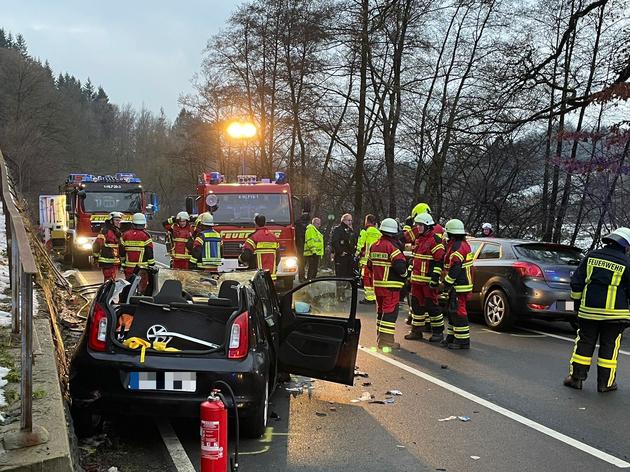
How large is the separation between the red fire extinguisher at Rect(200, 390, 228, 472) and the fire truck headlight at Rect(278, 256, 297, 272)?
955cm

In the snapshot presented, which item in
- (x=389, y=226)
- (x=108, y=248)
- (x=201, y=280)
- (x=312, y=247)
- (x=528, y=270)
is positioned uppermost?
(x=389, y=226)

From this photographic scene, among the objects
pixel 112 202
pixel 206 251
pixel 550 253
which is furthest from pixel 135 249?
pixel 112 202

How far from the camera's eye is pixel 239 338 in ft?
14.6

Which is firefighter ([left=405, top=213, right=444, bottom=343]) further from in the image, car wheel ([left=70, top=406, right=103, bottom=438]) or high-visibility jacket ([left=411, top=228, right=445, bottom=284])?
car wheel ([left=70, top=406, right=103, bottom=438])

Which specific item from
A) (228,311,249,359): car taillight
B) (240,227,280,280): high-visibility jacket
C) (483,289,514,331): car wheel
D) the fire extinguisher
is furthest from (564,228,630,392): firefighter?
(240,227,280,280): high-visibility jacket

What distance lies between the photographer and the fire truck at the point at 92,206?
18.3 m

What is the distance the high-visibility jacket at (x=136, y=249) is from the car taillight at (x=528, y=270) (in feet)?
19.1

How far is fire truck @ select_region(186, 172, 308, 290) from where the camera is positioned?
1280cm

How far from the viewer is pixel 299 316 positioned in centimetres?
572

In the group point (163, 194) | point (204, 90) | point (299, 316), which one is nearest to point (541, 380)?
point (299, 316)

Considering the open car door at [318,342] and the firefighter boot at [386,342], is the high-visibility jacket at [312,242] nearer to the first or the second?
the firefighter boot at [386,342]

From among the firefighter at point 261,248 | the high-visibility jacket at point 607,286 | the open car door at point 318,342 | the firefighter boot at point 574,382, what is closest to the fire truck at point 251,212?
the firefighter at point 261,248

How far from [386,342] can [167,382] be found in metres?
4.29

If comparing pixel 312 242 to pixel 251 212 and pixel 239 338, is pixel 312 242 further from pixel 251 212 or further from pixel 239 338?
pixel 239 338
